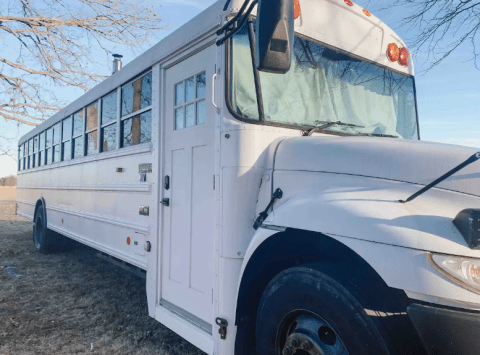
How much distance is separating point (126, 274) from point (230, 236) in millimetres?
3500

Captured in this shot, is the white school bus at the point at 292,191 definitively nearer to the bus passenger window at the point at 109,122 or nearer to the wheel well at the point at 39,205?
the bus passenger window at the point at 109,122

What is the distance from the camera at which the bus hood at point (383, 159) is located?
157cm

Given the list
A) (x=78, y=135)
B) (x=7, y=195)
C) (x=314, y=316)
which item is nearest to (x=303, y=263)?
(x=314, y=316)

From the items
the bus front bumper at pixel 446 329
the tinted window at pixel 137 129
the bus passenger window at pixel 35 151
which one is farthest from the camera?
the bus passenger window at pixel 35 151

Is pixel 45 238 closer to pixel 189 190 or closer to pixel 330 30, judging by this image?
pixel 189 190

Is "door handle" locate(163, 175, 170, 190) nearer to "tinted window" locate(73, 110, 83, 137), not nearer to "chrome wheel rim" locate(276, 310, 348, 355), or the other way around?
"chrome wheel rim" locate(276, 310, 348, 355)

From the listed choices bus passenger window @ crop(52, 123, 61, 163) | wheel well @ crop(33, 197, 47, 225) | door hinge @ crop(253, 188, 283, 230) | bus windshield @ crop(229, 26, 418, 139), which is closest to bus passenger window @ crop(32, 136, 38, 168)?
wheel well @ crop(33, 197, 47, 225)

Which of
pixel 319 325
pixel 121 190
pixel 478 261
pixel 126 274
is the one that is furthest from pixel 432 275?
pixel 126 274

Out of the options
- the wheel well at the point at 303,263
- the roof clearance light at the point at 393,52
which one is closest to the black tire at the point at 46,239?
the wheel well at the point at 303,263

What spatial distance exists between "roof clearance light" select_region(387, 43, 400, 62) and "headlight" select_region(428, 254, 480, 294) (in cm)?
202

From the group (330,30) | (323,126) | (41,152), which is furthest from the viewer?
(41,152)

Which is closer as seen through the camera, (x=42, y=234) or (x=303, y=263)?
(x=303, y=263)

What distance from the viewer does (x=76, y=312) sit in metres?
3.81

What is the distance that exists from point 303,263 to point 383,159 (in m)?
0.68
